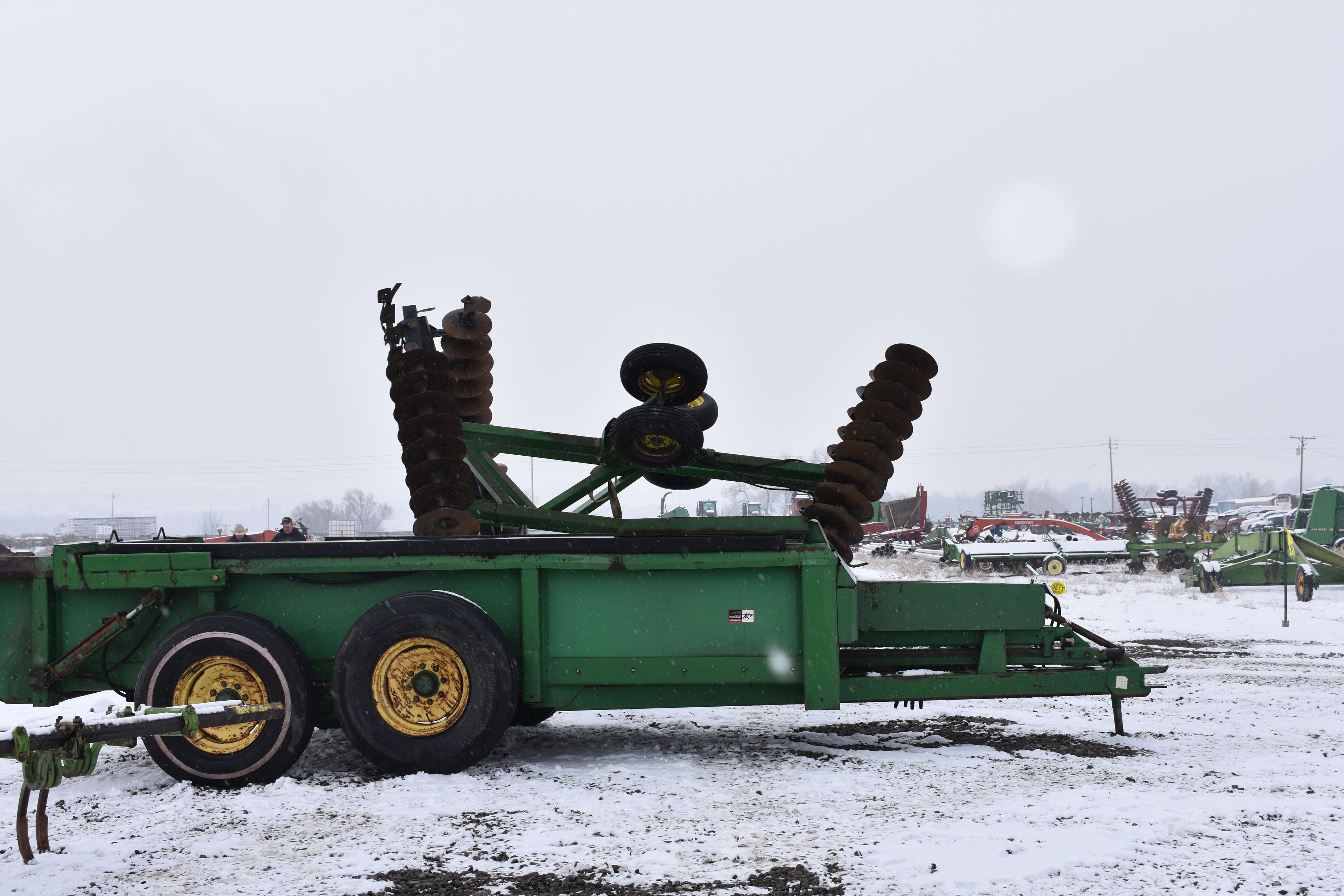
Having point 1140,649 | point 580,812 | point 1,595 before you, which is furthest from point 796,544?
point 1140,649

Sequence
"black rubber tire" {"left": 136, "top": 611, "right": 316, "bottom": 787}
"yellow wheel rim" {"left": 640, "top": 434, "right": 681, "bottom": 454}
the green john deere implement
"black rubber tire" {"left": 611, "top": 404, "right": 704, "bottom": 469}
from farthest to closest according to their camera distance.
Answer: the green john deere implement < "yellow wheel rim" {"left": 640, "top": 434, "right": 681, "bottom": 454} < "black rubber tire" {"left": 611, "top": 404, "right": 704, "bottom": 469} < "black rubber tire" {"left": 136, "top": 611, "right": 316, "bottom": 787}

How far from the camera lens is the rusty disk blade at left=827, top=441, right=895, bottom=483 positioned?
7.25m

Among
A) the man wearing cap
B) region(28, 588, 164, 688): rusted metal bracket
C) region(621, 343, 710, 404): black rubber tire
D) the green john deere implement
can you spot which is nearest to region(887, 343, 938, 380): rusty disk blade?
region(621, 343, 710, 404): black rubber tire

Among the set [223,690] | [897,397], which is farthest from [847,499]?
[223,690]

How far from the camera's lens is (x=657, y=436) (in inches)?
277

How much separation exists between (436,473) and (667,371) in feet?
5.85

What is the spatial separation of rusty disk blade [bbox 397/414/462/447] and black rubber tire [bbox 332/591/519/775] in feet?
5.40

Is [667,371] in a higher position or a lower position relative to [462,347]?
lower

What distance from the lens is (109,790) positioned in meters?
5.79

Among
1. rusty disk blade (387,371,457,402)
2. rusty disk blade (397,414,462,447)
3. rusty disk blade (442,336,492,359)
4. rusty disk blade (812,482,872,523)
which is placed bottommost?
rusty disk blade (812,482,872,523)

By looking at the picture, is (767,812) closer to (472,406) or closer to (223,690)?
(223,690)

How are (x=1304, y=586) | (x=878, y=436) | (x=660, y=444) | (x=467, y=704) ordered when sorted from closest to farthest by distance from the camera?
(x=467, y=704), (x=660, y=444), (x=878, y=436), (x=1304, y=586)

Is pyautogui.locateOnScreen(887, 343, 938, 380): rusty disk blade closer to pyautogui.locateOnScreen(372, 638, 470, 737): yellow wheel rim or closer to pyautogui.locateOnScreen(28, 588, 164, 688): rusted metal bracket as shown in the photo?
pyautogui.locateOnScreen(372, 638, 470, 737): yellow wheel rim

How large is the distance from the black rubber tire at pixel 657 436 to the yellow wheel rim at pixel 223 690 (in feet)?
9.03
